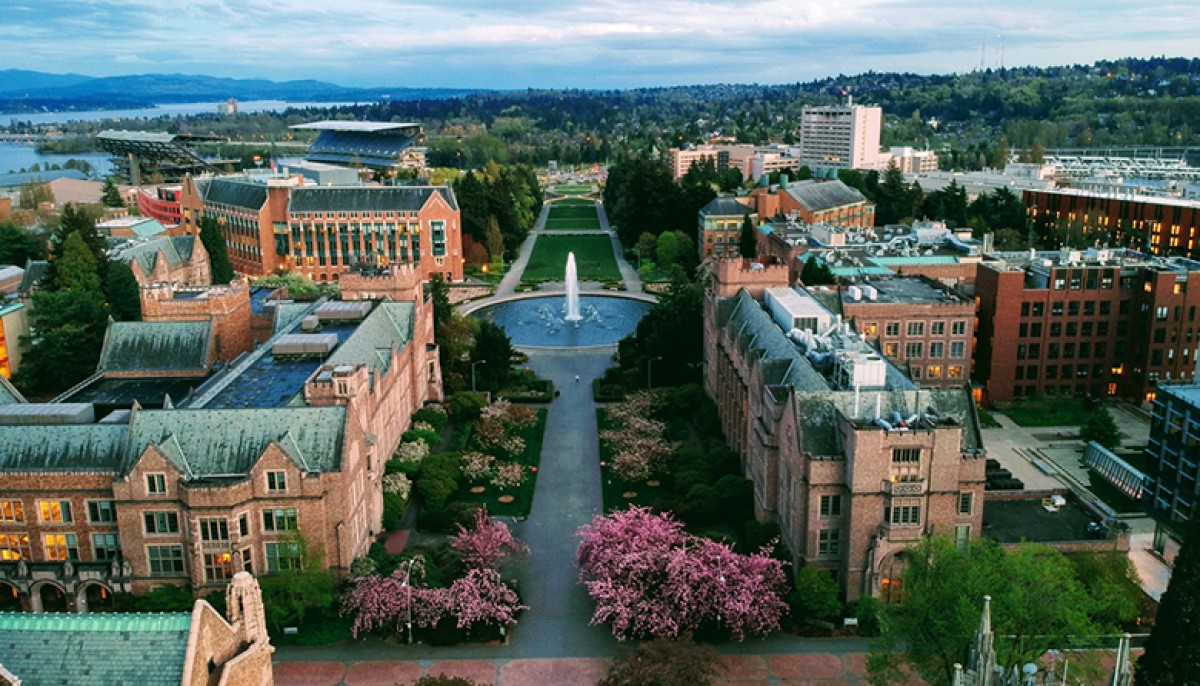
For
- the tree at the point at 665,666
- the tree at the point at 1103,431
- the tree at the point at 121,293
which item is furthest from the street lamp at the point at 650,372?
the tree at the point at 121,293

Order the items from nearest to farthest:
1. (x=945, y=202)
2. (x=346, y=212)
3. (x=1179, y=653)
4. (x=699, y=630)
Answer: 1. (x=1179, y=653)
2. (x=699, y=630)
3. (x=346, y=212)
4. (x=945, y=202)

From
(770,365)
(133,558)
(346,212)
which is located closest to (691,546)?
(770,365)

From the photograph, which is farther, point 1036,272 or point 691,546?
point 1036,272

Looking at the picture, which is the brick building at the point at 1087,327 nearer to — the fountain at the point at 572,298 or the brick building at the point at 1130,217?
the brick building at the point at 1130,217

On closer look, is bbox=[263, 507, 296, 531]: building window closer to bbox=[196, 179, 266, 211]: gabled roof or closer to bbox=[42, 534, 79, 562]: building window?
bbox=[42, 534, 79, 562]: building window

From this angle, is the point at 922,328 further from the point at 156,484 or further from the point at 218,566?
the point at 156,484

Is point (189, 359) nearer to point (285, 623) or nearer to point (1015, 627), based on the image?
point (285, 623)
